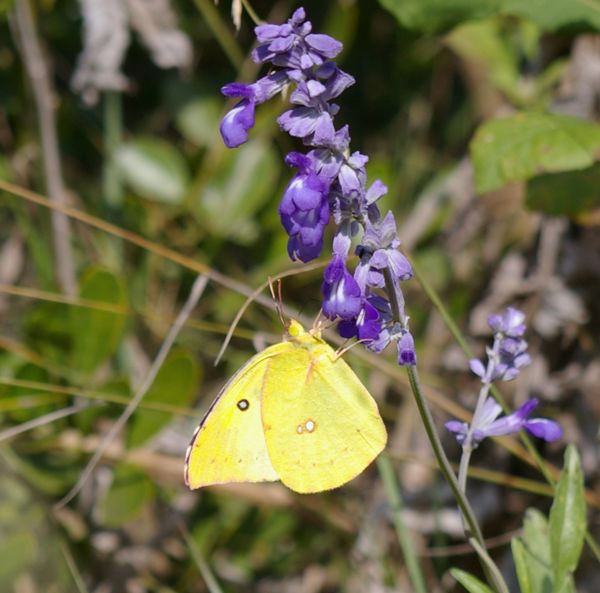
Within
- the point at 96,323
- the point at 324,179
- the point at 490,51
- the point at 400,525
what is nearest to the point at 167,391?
the point at 96,323

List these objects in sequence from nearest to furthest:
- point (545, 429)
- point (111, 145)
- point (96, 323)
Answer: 1. point (545, 429)
2. point (96, 323)
3. point (111, 145)

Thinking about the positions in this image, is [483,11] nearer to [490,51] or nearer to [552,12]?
[552,12]

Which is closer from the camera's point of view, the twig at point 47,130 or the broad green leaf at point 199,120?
the twig at point 47,130

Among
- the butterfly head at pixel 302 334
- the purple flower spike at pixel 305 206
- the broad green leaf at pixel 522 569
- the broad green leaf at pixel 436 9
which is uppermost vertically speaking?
the purple flower spike at pixel 305 206

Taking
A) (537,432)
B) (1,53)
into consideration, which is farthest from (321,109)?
(1,53)

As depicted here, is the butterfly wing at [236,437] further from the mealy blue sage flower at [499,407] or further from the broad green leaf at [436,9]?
the broad green leaf at [436,9]

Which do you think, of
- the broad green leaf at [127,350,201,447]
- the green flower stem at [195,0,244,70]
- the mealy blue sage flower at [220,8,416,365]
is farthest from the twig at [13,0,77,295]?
the mealy blue sage flower at [220,8,416,365]

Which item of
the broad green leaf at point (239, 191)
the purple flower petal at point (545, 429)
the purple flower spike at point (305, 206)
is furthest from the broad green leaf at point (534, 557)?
the broad green leaf at point (239, 191)

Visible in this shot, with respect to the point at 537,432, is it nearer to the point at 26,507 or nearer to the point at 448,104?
the point at 26,507
